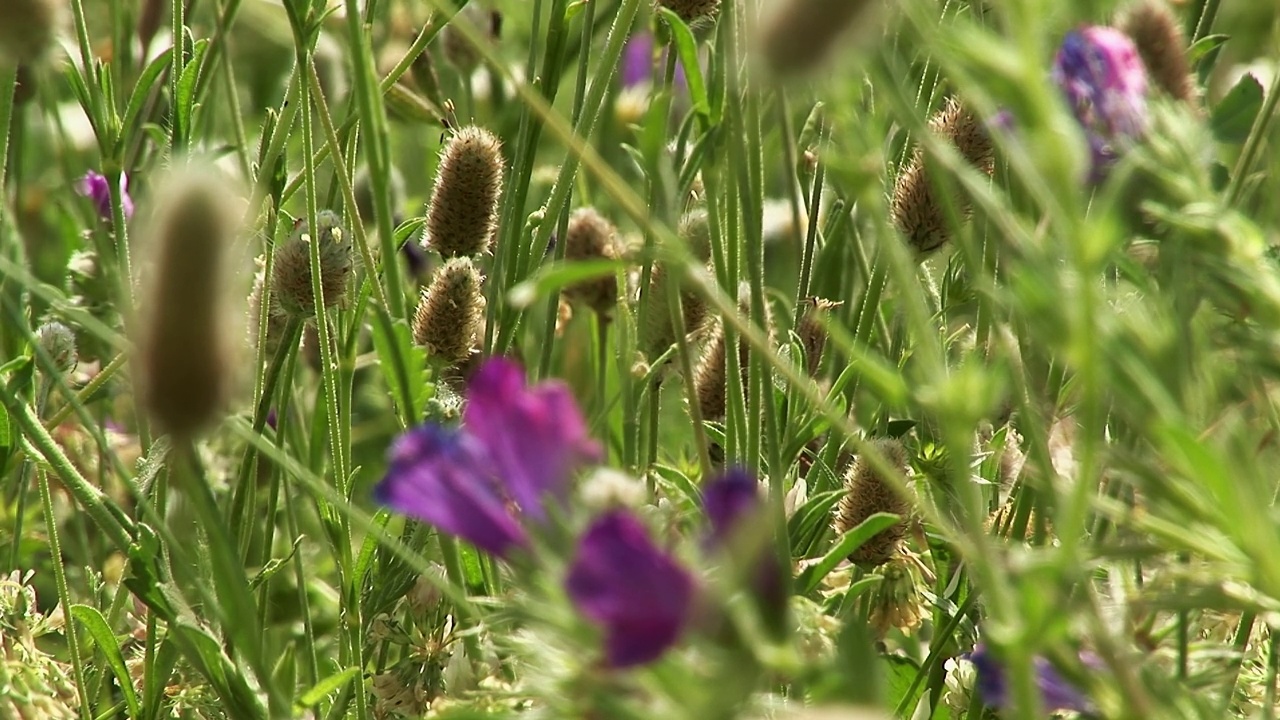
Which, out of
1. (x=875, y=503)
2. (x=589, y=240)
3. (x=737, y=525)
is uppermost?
(x=737, y=525)

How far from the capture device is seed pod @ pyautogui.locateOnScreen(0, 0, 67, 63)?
40.4 inches

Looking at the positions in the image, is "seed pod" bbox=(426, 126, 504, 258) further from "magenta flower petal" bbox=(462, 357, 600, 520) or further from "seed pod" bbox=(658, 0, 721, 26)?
"magenta flower petal" bbox=(462, 357, 600, 520)

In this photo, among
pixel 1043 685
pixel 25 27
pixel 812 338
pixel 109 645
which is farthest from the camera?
pixel 812 338

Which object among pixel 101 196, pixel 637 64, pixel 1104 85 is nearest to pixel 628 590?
pixel 1104 85

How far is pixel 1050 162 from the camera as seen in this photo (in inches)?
27.4

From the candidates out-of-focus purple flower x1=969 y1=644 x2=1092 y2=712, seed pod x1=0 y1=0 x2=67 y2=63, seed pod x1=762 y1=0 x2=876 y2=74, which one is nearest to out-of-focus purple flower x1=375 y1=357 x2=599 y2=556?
seed pod x1=762 y1=0 x2=876 y2=74

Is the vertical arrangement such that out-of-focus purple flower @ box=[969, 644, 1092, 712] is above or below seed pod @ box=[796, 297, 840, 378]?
above

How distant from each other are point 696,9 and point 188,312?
0.94 m

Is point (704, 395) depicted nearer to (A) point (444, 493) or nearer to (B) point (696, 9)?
(B) point (696, 9)

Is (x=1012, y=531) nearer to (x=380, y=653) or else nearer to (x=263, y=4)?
(x=380, y=653)

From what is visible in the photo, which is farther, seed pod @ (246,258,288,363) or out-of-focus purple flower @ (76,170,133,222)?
out-of-focus purple flower @ (76,170,133,222)

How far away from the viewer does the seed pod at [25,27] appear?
1026 mm

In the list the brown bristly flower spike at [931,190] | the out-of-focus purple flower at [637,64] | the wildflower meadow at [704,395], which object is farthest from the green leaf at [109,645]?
the out-of-focus purple flower at [637,64]

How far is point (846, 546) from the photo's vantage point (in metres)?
1.11
